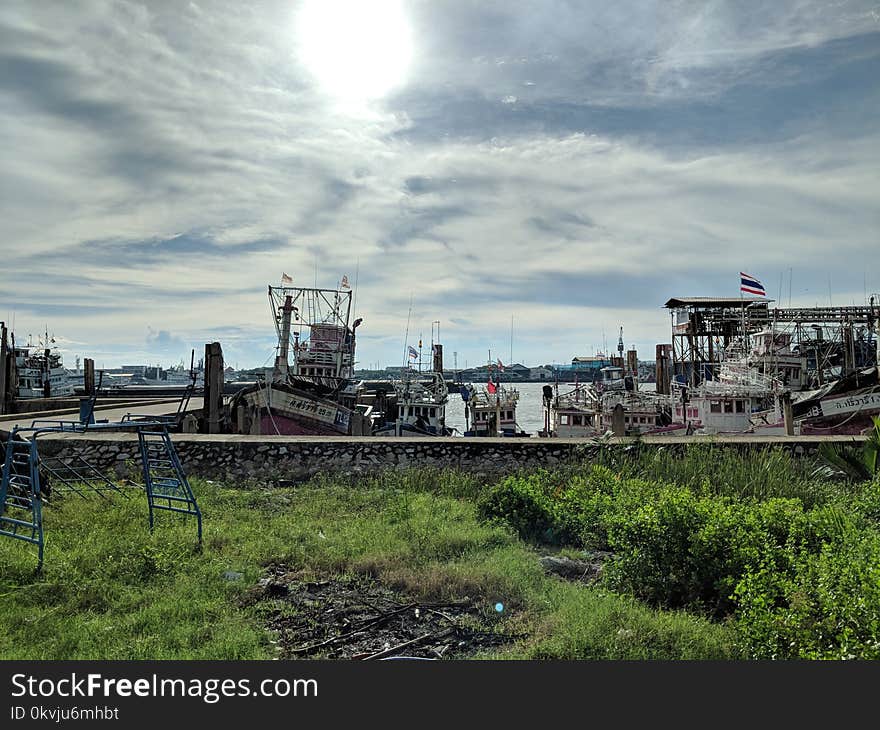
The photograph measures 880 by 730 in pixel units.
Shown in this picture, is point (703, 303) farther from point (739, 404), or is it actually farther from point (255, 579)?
point (255, 579)

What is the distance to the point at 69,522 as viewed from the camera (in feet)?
27.9

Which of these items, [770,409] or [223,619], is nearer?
[223,619]

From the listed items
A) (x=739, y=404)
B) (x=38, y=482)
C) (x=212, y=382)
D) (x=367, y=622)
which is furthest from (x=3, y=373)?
(x=739, y=404)

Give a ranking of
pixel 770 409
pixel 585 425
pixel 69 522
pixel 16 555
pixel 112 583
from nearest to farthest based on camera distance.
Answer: pixel 112 583
pixel 16 555
pixel 69 522
pixel 770 409
pixel 585 425

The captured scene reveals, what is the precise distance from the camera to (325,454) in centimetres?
1244

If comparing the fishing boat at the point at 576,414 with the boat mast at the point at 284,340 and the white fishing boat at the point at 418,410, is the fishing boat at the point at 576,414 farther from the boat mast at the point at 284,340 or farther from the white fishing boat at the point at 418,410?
the boat mast at the point at 284,340

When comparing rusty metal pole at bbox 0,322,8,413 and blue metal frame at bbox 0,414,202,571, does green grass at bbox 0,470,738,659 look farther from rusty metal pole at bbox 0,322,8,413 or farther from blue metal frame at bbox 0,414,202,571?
rusty metal pole at bbox 0,322,8,413

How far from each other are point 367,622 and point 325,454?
7.03 m

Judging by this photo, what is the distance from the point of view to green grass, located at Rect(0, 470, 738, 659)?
4934 mm

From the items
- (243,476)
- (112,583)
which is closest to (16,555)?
(112,583)

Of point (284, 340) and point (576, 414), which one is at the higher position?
point (284, 340)

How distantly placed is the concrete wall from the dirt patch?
5584 mm

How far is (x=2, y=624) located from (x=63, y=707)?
2.06 meters

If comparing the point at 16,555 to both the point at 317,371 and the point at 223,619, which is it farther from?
the point at 317,371
